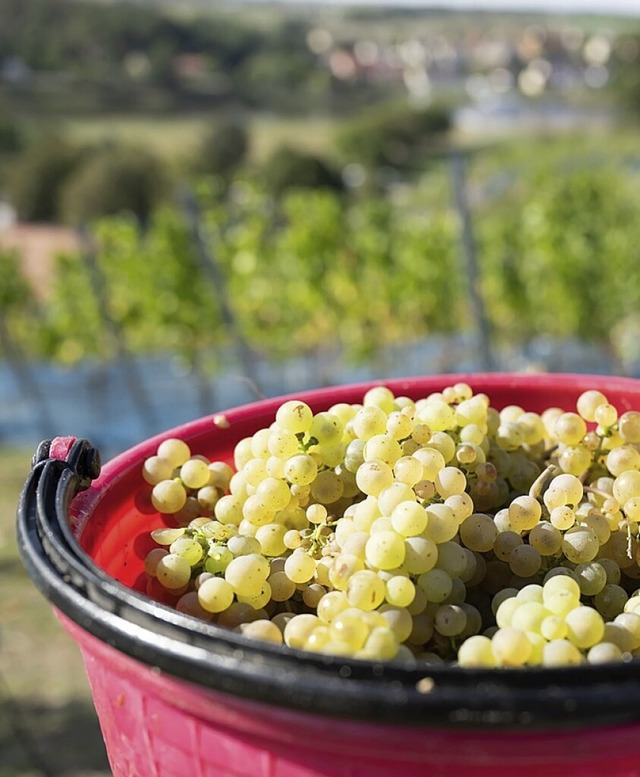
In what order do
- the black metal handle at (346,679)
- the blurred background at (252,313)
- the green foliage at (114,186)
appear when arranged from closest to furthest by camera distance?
the black metal handle at (346,679)
the blurred background at (252,313)
the green foliage at (114,186)

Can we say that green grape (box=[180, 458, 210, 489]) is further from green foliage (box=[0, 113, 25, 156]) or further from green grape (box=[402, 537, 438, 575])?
green foliage (box=[0, 113, 25, 156])

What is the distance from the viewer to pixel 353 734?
1.52 feet

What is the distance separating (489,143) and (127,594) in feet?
85.4

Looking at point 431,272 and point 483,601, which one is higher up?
point 483,601

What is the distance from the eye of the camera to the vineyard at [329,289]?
5.06 m

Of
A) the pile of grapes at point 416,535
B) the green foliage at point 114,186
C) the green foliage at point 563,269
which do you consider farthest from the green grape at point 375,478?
the green foliage at point 114,186

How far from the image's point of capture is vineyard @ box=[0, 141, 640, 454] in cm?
506

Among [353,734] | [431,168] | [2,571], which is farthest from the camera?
[431,168]

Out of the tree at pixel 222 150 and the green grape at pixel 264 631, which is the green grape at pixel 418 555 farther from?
the tree at pixel 222 150

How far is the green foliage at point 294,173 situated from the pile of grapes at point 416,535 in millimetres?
19381

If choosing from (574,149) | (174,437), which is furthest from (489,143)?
(174,437)

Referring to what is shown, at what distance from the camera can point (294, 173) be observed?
66.2 ft

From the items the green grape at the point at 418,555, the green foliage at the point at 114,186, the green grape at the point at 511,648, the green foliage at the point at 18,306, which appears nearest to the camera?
the green grape at the point at 511,648

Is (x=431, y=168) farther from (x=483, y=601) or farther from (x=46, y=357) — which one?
(x=483, y=601)
